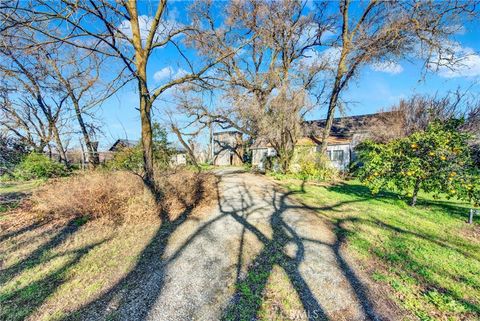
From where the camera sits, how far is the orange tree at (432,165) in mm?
5551

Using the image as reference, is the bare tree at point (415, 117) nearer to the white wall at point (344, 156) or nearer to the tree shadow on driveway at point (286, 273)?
the white wall at point (344, 156)

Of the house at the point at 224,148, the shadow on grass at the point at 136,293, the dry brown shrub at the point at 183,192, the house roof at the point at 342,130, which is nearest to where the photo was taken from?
the shadow on grass at the point at 136,293

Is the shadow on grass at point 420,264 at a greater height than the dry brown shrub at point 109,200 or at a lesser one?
lesser

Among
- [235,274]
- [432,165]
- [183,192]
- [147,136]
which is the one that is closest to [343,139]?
[432,165]

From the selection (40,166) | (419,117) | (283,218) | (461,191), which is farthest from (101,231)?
(419,117)

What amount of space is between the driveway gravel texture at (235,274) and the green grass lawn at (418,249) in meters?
0.41

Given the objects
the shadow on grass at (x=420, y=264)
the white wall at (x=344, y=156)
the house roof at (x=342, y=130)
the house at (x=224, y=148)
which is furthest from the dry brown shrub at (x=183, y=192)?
the house at (x=224, y=148)

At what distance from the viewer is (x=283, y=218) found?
18.9 feet

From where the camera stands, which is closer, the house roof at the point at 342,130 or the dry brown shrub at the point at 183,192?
the dry brown shrub at the point at 183,192

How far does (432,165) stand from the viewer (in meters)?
6.09

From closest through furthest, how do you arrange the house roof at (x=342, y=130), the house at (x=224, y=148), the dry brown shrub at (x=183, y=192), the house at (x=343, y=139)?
1. the dry brown shrub at (x=183, y=192)
2. the house at (x=343, y=139)
3. the house roof at (x=342, y=130)
4. the house at (x=224, y=148)

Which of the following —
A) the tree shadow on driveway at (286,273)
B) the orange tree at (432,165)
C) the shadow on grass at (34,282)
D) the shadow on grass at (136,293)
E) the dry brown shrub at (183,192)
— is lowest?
the tree shadow on driveway at (286,273)

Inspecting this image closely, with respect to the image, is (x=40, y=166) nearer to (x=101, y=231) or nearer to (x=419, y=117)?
(x=101, y=231)

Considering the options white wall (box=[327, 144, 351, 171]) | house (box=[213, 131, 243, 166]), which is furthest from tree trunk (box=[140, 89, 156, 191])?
house (box=[213, 131, 243, 166])
